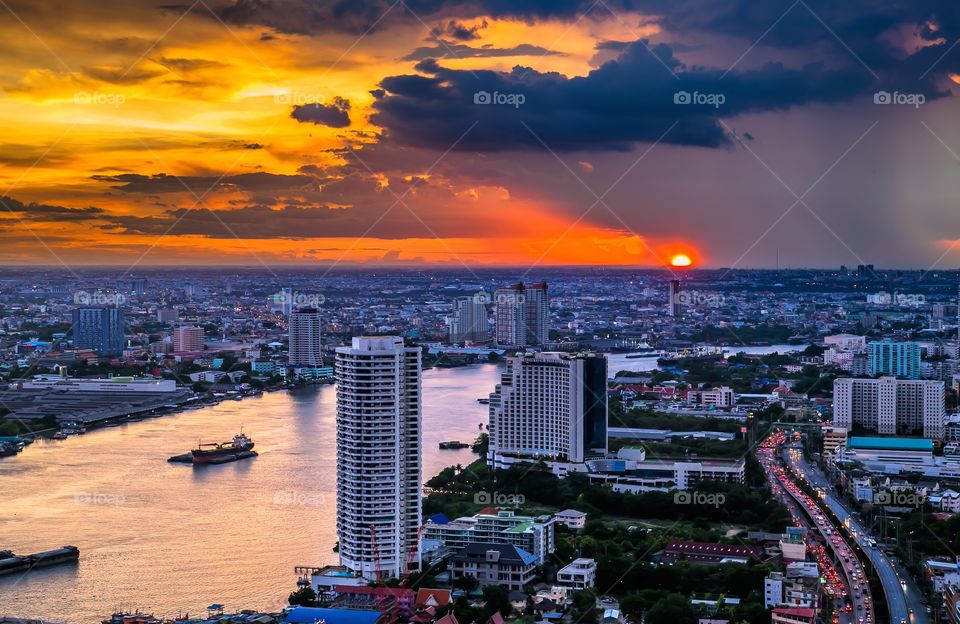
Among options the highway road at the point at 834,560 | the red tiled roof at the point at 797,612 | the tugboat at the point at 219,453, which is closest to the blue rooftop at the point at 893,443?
the highway road at the point at 834,560

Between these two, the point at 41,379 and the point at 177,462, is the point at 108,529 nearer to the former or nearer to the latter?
the point at 177,462

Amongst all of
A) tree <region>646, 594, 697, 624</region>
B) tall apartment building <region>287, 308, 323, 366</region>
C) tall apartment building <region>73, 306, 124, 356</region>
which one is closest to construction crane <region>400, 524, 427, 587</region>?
tree <region>646, 594, 697, 624</region>

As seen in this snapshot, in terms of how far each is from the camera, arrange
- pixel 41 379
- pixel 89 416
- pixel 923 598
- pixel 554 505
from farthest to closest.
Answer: pixel 41 379 < pixel 89 416 < pixel 554 505 < pixel 923 598

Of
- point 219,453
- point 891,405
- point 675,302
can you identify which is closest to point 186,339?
point 675,302

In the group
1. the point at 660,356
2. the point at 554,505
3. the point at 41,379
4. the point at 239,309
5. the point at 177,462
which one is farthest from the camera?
the point at 239,309

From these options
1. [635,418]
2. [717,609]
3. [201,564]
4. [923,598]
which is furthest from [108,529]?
[635,418]

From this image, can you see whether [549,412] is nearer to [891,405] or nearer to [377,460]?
[377,460]

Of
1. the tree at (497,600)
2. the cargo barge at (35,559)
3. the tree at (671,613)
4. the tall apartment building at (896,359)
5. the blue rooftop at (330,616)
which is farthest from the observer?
the tall apartment building at (896,359)

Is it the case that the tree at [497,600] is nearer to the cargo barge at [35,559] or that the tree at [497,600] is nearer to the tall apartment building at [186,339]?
the cargo barge at [35,559]
